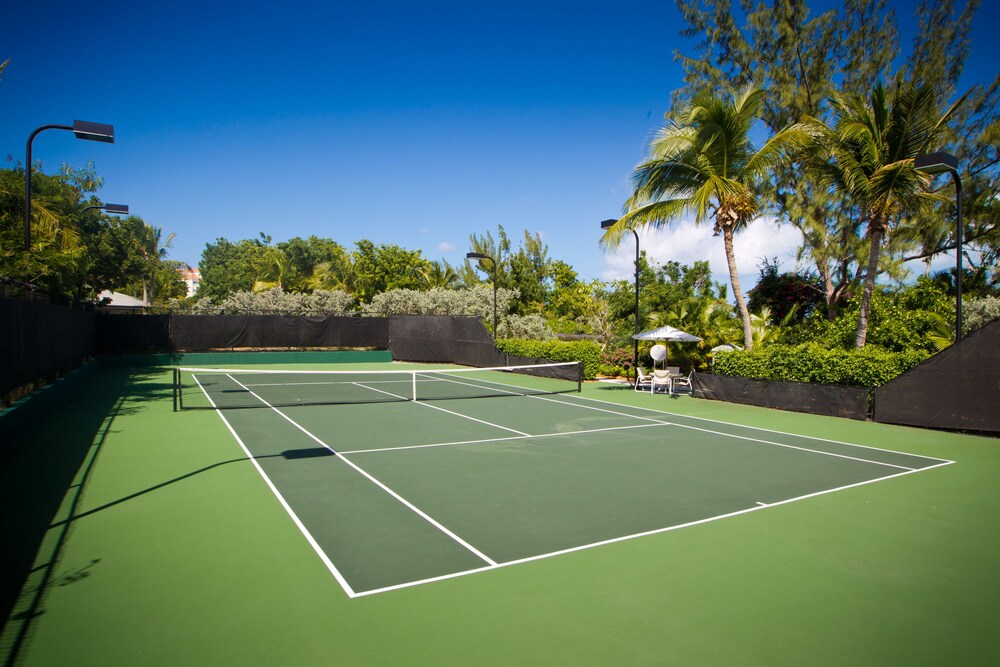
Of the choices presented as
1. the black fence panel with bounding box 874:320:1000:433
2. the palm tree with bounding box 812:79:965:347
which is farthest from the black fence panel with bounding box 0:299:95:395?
the palm tree with bounding box 812:79:965:347

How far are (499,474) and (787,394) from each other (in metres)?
9.70

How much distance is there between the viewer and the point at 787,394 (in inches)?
582

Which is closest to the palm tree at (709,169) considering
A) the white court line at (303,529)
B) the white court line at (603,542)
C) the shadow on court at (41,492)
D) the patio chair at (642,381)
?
the patio chair at (642,381)

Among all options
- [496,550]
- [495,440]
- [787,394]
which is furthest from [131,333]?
[496,550]

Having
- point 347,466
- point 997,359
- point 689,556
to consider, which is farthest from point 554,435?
point 997,359

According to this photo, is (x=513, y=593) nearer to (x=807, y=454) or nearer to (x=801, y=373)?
(x=807, y=454)

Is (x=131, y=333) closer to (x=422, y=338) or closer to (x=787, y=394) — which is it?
(x=422, y=338)

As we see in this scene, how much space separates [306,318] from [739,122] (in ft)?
72.3

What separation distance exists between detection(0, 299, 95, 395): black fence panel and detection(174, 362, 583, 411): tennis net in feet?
Result: 8.36

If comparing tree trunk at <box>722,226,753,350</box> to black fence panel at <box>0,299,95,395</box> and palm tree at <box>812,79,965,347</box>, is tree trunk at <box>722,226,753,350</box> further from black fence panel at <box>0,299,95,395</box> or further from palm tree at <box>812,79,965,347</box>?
black fence panel at <box>0,299,95,395</box>

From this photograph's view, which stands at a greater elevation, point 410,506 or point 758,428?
point 758,428

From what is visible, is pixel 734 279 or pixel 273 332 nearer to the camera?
pixel 734 279

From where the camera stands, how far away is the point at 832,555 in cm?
543

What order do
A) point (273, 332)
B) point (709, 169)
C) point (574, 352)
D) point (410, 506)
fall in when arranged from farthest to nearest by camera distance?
1. point (273, 332)
2. point (574, 352)
3. point (709, 169)
4. point (410, 506)
